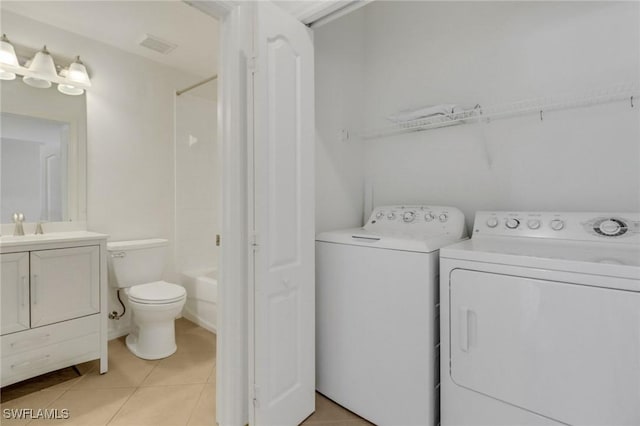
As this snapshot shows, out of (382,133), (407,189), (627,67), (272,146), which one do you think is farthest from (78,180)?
(627,67)

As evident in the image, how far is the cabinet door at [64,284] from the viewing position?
177 centimetres

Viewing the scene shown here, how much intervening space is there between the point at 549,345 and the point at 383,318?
639mm

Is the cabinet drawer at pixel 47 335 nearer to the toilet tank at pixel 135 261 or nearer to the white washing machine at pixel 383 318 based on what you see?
the toilet tank at pixel 135 261

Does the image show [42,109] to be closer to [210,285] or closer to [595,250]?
[210,285]

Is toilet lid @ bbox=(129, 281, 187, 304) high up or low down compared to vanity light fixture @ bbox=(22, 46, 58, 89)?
down

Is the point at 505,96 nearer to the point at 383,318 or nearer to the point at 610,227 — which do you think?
the point at 610,227

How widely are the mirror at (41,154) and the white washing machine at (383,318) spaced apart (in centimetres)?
197

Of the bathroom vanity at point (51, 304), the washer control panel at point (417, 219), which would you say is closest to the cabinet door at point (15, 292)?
the bathroom vanity at point (51, 304)

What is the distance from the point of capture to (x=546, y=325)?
1101 mm

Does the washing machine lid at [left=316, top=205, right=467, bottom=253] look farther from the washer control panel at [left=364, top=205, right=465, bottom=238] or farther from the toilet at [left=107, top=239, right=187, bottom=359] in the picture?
the toilet at [left=107, top=239, right=187, bottom=359]

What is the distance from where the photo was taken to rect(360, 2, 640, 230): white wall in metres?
1.45

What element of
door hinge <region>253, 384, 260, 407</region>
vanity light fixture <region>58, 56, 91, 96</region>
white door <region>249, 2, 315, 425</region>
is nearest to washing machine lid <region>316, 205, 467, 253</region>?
white door <region>249, 2, 315, 425</region>

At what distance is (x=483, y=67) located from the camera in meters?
1.81

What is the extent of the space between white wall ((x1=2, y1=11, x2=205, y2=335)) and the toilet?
0.71 ft
